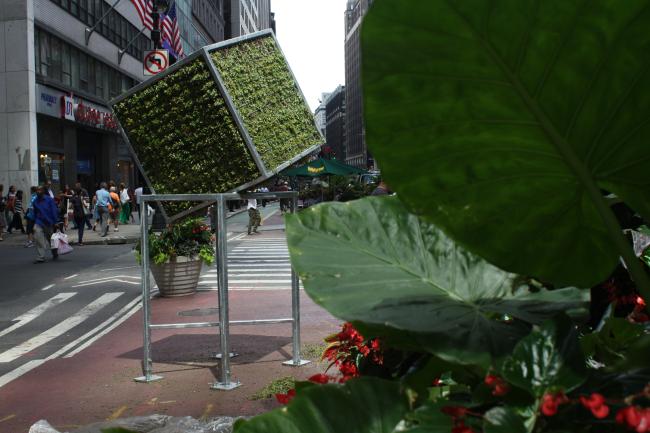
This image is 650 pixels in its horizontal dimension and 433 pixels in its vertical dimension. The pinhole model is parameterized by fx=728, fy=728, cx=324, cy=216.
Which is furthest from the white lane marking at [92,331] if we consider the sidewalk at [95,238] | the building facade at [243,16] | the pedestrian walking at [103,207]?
the building facade at [243,16]

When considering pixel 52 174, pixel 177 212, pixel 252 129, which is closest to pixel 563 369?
pixel 252 129

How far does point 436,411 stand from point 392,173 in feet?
0.58

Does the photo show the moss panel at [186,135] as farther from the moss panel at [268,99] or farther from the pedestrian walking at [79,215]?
the pedestrian walking at [79,215]

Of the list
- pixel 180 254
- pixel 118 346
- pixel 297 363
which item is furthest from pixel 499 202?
pixel 180 254

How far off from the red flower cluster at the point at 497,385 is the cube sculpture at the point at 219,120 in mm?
5602

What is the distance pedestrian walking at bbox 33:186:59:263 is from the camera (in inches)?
631

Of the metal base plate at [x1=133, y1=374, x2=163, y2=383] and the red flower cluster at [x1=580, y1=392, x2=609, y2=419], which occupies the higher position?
the red flower cluster at [x1=580, y1=392, x2=609, y2=419]

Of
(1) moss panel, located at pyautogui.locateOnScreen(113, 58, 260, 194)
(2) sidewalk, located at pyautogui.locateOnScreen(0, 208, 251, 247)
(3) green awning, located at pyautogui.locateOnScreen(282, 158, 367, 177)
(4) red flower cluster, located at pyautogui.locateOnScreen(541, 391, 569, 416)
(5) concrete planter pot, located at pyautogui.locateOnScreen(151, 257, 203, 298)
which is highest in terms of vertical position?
(3) green awning, located at pyautogui.locateOnScreen(282, 158, 367, 177)

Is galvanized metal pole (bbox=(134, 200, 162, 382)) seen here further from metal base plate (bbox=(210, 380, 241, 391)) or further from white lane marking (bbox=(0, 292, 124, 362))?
white lane marking (bbox=(0, 292, 124, 362))

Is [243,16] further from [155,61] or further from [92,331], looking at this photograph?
[92,331]

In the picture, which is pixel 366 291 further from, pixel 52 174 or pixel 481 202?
pixel 52 174

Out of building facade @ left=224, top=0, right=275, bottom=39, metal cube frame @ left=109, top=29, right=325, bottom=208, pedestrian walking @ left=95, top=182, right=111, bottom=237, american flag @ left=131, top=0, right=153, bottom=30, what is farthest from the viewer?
building facade @ left=224, top=0, right=275, bottom=39

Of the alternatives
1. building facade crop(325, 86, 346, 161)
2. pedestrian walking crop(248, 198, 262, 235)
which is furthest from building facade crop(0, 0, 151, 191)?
building facade crop(325, 86, 346, 161)

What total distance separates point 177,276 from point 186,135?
4.71m
